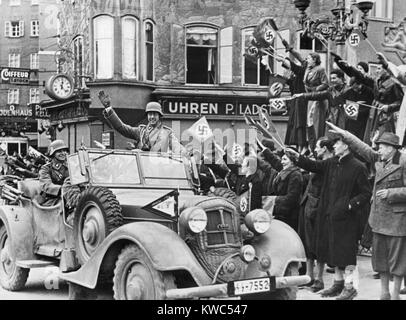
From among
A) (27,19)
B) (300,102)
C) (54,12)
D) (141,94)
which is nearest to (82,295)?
(300,102)

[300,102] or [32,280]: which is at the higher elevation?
[300,102]

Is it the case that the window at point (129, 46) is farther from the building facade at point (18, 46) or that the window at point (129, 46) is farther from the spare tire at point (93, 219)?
the building facade at point (18, 46)

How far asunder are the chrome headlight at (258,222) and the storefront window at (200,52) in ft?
41.7

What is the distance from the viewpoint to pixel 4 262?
8320mm

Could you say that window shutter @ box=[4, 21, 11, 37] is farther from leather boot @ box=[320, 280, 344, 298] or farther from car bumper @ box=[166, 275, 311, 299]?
car bumper @ box=[166, 275, 311, 299]

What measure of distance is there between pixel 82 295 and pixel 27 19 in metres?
39.7

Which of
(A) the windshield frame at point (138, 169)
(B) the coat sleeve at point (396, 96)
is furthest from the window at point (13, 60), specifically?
(A) the windshield frame at point (138, 169)

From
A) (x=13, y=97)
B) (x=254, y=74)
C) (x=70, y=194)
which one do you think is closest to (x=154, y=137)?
(x=70, y=194)

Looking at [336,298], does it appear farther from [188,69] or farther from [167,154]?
[188,69]

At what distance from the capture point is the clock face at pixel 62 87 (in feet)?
63.0

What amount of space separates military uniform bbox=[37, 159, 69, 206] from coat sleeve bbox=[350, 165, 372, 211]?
355 centimetres

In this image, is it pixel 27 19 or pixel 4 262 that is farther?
pixel 27 19

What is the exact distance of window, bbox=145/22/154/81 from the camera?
723 inches

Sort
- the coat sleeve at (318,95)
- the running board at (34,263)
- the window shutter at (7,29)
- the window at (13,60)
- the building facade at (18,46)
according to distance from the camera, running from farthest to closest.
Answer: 1. the window shutter at (7,29)
2. the window at (13,60)
3. the building facade at (18,46)
4. the coat sleeve at (318,95)
5. the running board at (34,263)
